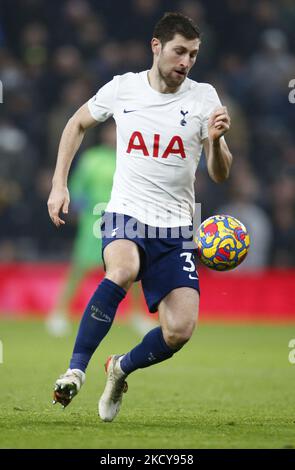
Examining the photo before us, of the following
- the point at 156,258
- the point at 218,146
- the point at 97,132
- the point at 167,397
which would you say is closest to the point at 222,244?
the point at 156,258

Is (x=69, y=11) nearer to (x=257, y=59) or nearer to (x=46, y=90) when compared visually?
(x=46, y=90)

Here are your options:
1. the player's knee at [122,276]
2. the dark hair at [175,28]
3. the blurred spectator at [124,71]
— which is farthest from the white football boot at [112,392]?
the blurred spectator at [124,71]

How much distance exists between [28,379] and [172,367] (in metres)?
1.76

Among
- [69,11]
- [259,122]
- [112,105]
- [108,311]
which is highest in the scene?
[69,11]

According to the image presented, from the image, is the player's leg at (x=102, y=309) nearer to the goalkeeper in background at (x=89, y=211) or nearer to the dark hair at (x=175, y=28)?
the dark hair at (x=175, y=28)

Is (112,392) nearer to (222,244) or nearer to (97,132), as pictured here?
(222,244)

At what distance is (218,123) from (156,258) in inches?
35.0

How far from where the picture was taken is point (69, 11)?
15.6m

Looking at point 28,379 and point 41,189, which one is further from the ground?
point 41,189

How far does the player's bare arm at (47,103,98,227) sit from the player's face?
539 millimetres

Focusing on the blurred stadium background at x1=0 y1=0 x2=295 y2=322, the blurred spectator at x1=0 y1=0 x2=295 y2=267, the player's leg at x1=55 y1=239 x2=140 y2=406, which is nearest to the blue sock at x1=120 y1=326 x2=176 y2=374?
the player's leg at x1=55 y1=239 x2=140 y2=406

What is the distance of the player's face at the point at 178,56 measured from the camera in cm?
623

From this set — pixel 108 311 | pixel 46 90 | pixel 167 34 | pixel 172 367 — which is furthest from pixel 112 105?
pixel 46 90

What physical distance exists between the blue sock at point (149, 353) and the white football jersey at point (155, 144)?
0.65 meters
